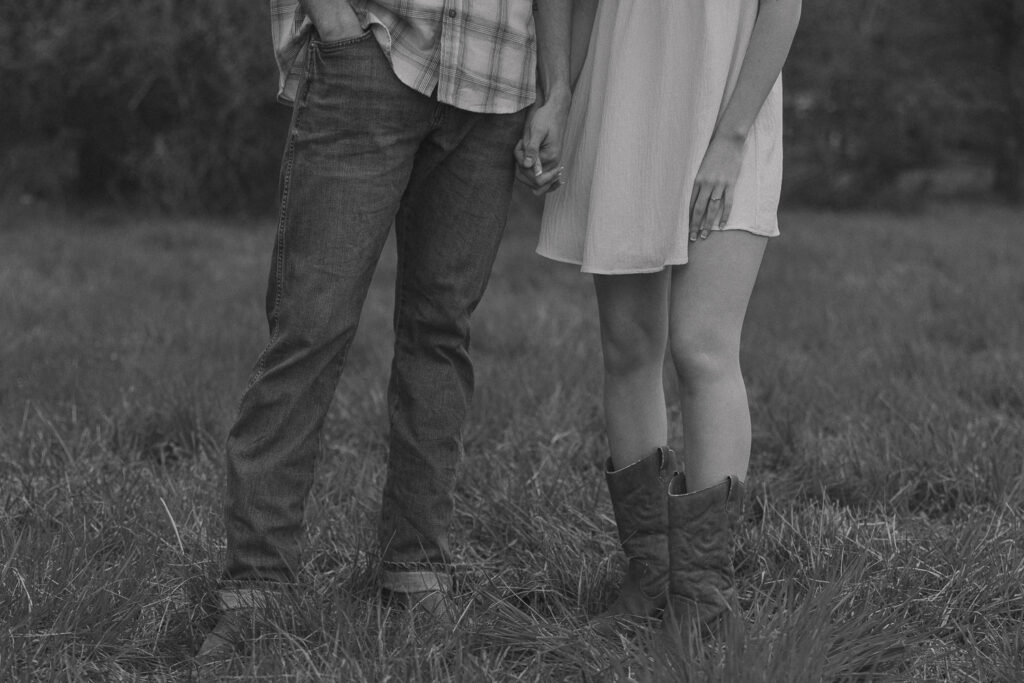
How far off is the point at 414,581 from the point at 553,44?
1.05m

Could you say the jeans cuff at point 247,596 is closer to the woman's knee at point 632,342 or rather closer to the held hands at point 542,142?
the woman's knee at point 632,342

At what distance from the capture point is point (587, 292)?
605cm

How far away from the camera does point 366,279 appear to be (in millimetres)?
1991

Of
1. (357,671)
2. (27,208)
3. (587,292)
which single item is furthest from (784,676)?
(27,208)

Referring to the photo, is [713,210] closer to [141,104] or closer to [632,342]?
[632,342]

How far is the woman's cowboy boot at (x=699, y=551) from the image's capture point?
6.46ft

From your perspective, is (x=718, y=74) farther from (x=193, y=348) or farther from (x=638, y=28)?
(x=193, y=348)

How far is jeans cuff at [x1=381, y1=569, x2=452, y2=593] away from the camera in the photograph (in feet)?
6.94

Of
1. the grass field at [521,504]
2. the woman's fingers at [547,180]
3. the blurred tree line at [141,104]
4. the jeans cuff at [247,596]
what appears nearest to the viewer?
the grass field at [521,504]

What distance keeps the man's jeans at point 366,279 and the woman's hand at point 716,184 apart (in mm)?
362

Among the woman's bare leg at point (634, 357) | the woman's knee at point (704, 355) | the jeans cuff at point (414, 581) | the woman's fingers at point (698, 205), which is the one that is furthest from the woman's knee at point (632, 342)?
the jeans cuff at point (414, 581)

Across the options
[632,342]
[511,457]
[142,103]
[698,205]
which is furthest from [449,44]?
[142,103]

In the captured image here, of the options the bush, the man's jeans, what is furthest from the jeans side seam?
the bush

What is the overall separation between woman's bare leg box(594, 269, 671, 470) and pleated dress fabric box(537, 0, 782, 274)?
0.13 m
